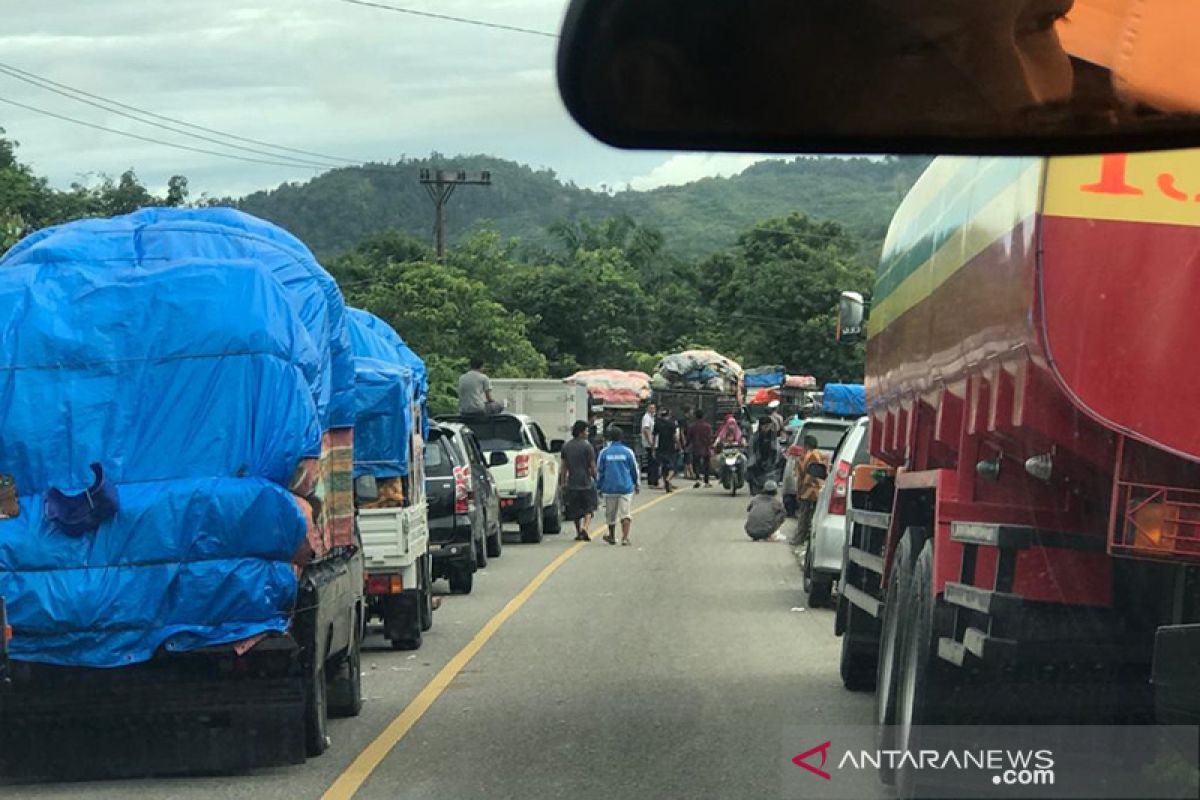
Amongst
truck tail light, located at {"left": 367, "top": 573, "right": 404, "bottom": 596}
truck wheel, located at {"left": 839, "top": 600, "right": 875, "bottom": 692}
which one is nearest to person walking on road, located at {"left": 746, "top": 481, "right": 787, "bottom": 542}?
truck tail light, located at {"left": 367, "top": 573, "right": 404, "bottom": 596}

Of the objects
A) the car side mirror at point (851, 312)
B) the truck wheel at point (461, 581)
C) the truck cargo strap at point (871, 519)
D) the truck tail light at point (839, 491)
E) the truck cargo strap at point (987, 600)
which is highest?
the car side mirror at point (851, 312)

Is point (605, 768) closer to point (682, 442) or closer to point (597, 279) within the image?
point (682, 442)

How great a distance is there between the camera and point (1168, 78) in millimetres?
2922

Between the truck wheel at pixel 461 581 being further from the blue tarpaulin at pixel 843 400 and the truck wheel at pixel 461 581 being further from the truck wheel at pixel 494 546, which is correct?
the blue tarpaulin at pixel 843 400

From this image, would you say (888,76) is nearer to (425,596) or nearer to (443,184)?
(425,596)

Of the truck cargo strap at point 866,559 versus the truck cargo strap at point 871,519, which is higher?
the truck cargo strap at point 871,519

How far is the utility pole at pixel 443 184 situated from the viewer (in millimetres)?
59731

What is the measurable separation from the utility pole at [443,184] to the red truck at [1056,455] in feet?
168

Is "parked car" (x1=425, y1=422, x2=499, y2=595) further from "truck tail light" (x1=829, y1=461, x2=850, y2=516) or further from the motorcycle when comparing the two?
the motorcycle

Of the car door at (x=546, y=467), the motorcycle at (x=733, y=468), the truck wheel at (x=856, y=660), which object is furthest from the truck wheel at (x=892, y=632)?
the motorcycle at (x=733, y=468)

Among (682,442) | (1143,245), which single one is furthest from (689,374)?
(1143,245)

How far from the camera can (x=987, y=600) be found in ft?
22.8

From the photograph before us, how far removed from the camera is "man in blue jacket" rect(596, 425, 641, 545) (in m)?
27.3

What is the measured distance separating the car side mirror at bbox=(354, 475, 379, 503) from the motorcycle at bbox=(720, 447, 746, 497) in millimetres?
29033
